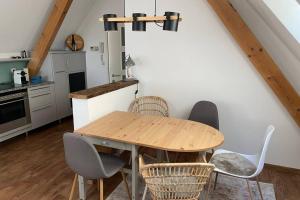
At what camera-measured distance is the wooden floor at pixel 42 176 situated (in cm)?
263

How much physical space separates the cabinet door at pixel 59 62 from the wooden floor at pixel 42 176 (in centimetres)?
159

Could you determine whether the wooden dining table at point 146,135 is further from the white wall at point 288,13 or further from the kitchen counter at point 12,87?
the kitchen counter at point 12,87

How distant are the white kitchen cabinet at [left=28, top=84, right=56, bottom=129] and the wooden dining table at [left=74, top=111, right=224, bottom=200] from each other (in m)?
2.24

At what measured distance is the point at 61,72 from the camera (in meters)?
4.90

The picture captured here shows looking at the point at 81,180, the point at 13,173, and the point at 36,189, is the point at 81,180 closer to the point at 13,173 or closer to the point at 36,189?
the point at 36,189

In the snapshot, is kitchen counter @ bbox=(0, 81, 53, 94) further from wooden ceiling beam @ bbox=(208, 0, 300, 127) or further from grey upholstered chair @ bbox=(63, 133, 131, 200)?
wooden ceiling beam @ bbox=(208, 0, 300, 127)

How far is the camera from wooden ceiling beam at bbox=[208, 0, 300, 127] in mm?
2826

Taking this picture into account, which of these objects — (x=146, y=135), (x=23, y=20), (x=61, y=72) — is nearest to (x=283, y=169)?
(x=146, y=135)

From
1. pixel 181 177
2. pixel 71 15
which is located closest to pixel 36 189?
pixel 181 177

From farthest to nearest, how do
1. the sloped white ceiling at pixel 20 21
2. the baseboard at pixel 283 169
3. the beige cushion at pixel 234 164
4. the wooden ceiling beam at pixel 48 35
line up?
the wooden ceiling beam at pixel 48 35 → the sloped white ceiling at pixel 20 21 → the baseboard at pixel 283 169 → the beige cushion at pixel 234 164

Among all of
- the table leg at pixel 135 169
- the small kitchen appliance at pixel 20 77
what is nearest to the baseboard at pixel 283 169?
the table leg at pixel 135 169

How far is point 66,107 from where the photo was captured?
5.13 meters

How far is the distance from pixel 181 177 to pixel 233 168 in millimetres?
801

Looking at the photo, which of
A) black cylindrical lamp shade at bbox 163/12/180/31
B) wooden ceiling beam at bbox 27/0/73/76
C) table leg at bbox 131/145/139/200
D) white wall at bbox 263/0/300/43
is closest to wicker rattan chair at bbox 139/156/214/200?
table leg at bbox 131/145/139/200
